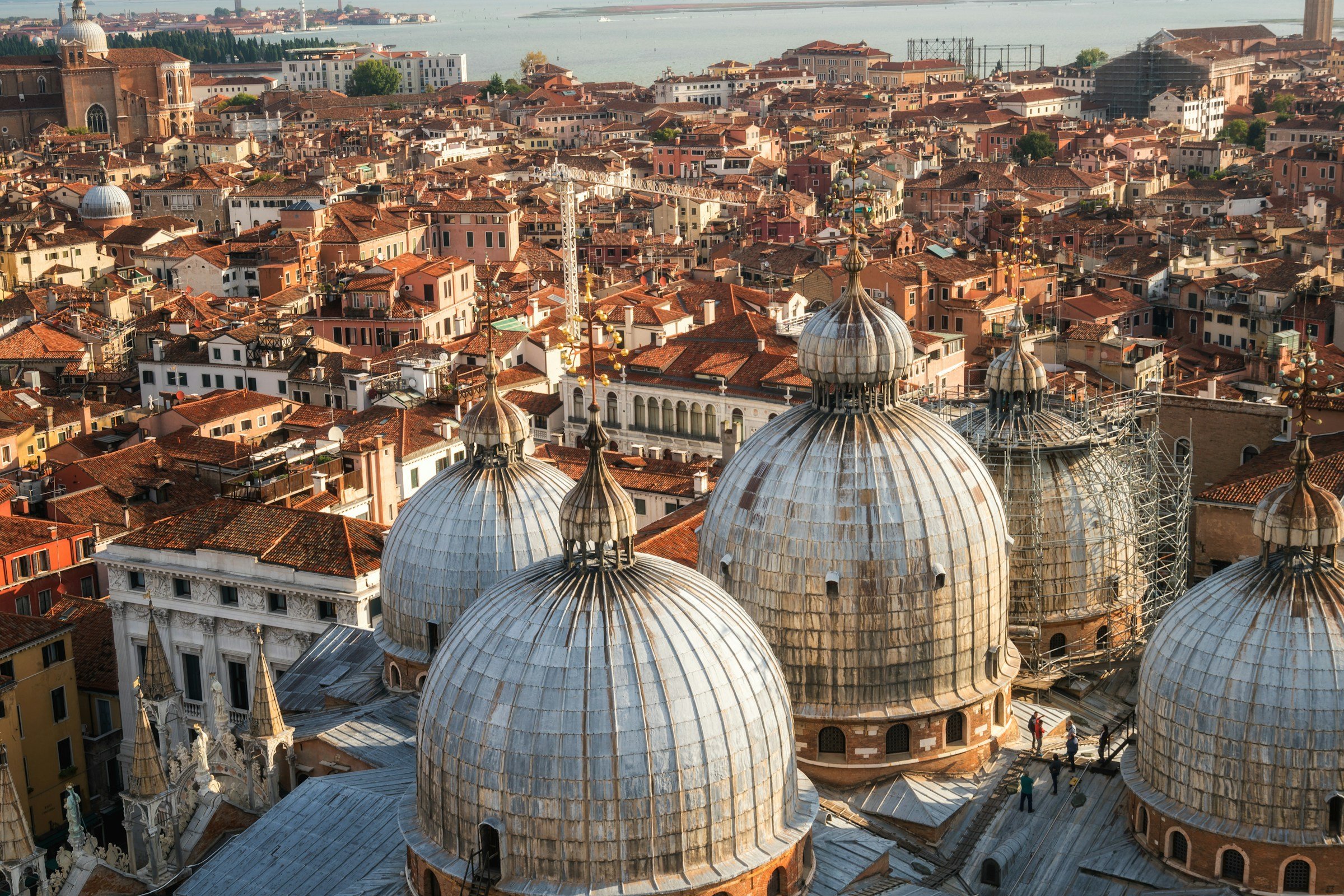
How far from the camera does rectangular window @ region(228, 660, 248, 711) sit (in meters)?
33.8

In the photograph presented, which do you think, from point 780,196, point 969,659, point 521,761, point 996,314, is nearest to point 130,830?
point 521,761

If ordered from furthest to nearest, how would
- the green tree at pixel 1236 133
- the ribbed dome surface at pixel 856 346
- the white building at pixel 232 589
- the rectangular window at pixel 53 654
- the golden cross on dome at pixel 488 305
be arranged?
1. the green tree at pixel 1236 133
2. the rectangular window at pixel 53 654
3. the white building at pixel 232 589
4. the golden cross on dome at pixel 488 305
5. the ribbed dome surface at pixel 856 346

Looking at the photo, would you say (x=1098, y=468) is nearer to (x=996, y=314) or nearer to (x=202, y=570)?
(x=202, y=570)

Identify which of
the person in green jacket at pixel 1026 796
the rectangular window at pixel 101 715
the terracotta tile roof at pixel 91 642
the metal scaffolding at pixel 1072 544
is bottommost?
the rectangular window at pixel 101 715

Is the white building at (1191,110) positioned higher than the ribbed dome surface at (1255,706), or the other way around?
the ribbed dome surface at (1255,706)

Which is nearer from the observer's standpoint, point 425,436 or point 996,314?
point 425,436

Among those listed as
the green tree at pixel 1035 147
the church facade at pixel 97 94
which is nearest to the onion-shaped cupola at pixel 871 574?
the green tree at pixel 1035 147

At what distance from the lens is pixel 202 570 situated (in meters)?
33.7

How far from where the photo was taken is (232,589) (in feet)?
110

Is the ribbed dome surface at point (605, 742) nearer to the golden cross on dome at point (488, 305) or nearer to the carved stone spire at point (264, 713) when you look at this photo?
the carved stone spire at point (264, 713)

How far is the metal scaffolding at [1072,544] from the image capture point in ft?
89.5

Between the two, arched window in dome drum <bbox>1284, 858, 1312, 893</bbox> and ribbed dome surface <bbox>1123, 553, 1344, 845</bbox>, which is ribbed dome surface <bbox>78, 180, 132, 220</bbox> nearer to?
ribbed dome surface <bbox>1123, 553, 1344, 845</bbox>

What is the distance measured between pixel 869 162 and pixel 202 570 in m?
84.4

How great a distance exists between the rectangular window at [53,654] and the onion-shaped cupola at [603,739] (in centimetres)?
1686
